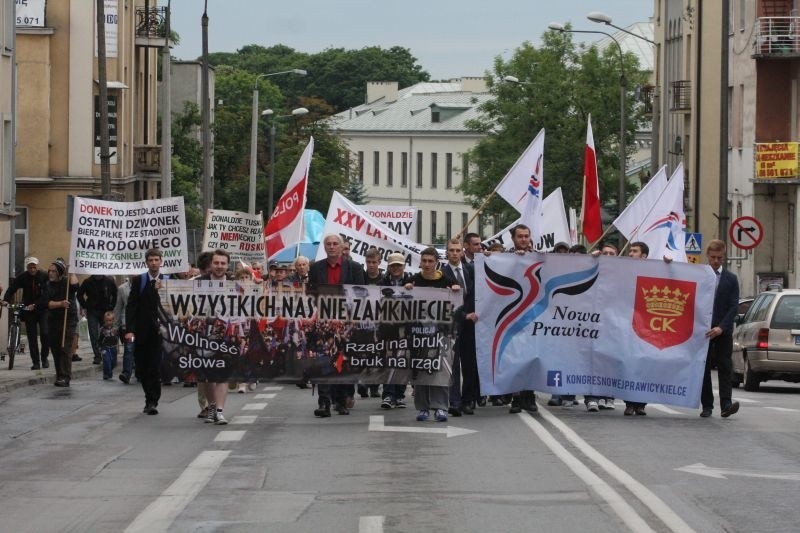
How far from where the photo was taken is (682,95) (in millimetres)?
65375

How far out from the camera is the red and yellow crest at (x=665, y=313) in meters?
19.3

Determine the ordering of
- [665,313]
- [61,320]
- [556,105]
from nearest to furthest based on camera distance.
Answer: [665,313]
[61,320]
[556,105]

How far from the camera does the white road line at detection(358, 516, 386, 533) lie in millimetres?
10477

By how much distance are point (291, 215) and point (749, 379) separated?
840 centimetres

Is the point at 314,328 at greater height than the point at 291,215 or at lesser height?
lesser

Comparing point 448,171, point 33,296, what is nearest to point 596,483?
point 33,296

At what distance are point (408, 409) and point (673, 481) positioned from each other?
279 inches

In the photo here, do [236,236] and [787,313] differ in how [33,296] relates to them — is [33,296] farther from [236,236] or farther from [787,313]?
[787,313]

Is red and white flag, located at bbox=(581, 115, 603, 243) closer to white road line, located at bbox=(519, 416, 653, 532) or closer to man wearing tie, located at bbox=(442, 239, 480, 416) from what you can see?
man wearing tie, located at bbox=(442, 239, 480, 416)

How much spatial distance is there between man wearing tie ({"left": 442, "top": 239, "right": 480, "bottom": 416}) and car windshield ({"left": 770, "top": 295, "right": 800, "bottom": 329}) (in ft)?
29.6

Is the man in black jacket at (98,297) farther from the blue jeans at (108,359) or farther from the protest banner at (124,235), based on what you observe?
the protest banner at (124,235)

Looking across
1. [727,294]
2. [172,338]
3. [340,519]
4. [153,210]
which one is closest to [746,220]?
[153,210]

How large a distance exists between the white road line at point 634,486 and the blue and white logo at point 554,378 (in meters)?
1.94

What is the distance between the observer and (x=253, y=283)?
60.8 ft
